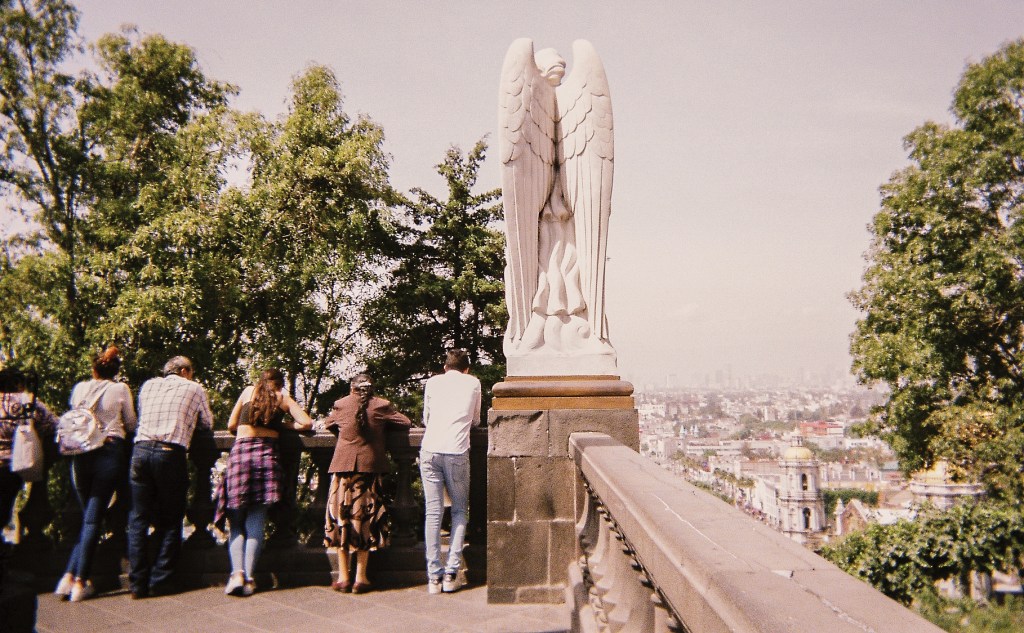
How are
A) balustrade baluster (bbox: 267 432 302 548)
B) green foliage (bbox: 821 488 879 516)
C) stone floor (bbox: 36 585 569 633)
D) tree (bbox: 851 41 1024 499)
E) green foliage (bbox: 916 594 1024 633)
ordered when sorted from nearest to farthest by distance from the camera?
stone floor (bbox: 36 585 569 633) < balustrade baluster (bbox: 267 432 302 548) < green foliage (bbox: 916 594 1024 633) < tree (bbox: 851 41 1024 499) < green foliage (bbox: 821 488 879 516)

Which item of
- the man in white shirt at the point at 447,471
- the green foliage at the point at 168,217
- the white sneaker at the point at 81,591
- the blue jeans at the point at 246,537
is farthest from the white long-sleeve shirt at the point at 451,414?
the green foliage at the point at 168,217

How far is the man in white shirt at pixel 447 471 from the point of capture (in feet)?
12.9

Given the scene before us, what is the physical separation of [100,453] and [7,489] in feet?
1.49

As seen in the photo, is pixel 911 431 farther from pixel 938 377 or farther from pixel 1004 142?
pixel 1004 142

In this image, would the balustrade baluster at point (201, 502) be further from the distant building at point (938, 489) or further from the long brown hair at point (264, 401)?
the distant building at point (938, 489)

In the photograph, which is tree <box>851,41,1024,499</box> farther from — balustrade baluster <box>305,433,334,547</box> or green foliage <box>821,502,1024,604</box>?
balustrade baluster <box>305,433,334,547</box>

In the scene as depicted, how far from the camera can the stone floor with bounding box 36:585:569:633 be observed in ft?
10.8

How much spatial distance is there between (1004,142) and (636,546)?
19111mm

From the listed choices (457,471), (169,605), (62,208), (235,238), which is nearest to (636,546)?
(457,471)

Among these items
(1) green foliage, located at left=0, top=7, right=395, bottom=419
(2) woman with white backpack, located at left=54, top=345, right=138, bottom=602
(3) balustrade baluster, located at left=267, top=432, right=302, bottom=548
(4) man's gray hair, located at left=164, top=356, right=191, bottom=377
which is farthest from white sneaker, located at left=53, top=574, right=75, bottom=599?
(1) green foliage, located at left=0, top=7, right=395, bottom=419

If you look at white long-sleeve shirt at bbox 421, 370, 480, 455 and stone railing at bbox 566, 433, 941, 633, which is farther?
white long-sleeve shirt at bbox 421, 370, 480, 455

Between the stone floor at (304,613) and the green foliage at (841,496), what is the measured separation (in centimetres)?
4887

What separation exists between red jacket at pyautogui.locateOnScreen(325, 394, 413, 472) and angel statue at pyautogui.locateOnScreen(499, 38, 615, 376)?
84 cm

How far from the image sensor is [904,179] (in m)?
17.6
